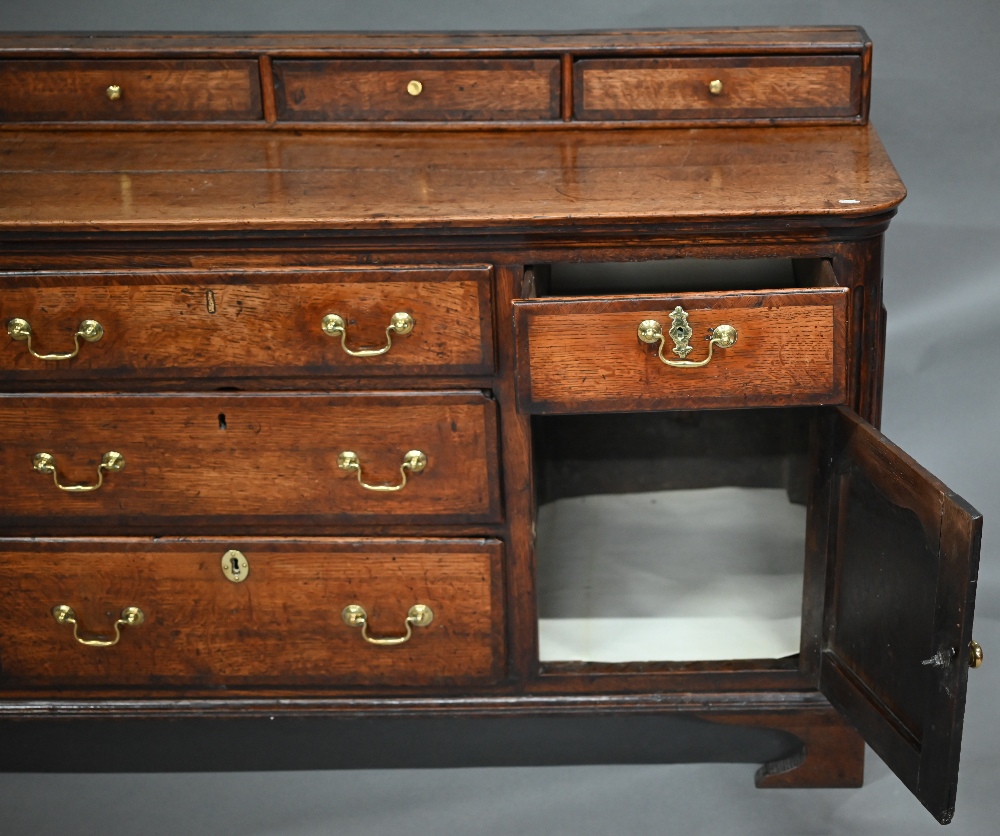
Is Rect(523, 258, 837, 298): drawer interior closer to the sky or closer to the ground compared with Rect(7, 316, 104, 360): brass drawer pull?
closer to the ground

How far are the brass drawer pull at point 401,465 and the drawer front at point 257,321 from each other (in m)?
0.12

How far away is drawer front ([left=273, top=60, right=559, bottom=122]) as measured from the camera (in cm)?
253

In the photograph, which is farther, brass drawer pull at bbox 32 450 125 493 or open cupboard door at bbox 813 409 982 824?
brass drawer pull at bbox 32 450 125 493

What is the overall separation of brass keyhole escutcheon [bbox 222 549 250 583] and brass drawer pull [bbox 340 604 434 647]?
161 mm

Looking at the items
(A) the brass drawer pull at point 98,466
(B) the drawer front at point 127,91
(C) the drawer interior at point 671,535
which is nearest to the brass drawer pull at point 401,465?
(A) the brass drawer pull at point 98,466

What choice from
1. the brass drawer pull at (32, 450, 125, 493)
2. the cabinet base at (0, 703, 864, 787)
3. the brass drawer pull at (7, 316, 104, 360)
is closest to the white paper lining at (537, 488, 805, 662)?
the cabinet base at (0, 703, 864, 787)

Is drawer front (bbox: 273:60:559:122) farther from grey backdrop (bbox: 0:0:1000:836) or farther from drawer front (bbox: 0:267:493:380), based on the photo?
grey backdrop (bbox: 0:0:1000:836)

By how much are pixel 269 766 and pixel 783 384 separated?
1071mm

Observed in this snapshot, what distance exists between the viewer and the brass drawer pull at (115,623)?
2.36m

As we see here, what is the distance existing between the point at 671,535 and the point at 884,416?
70 centimetres

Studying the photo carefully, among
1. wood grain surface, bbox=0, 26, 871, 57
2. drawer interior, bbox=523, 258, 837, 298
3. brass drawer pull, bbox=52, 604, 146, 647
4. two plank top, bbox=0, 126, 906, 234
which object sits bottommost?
brass drawer pull, bbox=52, 604, 146, 647

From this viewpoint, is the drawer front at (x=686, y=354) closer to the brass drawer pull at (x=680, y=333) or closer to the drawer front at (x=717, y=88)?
the brass drawer pull at (x=680, y=333)

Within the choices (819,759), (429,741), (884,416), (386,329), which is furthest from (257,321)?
(884,416)

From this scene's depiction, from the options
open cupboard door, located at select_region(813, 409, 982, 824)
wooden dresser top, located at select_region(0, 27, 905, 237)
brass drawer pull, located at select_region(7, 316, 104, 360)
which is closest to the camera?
open cupboard door, located at select_region(813, 409, 982, 824)
